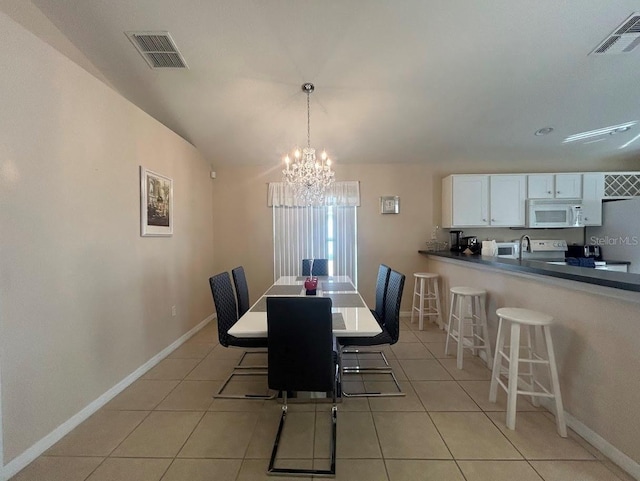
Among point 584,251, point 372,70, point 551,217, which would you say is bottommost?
point 584,251

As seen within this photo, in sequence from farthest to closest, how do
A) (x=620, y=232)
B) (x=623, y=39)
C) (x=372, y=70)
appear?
1. (x=620, y=232)
2. (x=372, y=70)
3. (x=623, y=39)

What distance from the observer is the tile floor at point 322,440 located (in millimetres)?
1544

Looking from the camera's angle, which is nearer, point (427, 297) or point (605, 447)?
point (605, 447)

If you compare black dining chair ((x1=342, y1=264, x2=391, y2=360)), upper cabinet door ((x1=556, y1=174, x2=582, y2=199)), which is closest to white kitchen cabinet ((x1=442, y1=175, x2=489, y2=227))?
upper cabinet door ((x1=556, y1=174, x2=582, y2=199))

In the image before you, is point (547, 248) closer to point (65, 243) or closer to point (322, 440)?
point (322, 440)

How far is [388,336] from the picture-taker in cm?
237

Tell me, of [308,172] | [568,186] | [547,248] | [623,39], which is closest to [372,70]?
[308,172]

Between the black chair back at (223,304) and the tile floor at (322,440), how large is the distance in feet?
1.74

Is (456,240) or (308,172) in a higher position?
(308,172)

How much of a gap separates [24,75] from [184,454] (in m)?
2.48

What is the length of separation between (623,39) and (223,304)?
4.08 metres

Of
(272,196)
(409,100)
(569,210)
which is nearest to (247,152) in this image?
(272,196)

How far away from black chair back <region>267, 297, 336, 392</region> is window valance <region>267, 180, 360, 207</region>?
3.02 m

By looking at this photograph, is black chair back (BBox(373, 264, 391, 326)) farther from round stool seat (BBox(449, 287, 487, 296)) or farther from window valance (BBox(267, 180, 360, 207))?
window valance (BBox(267, 180, 360, 207))
